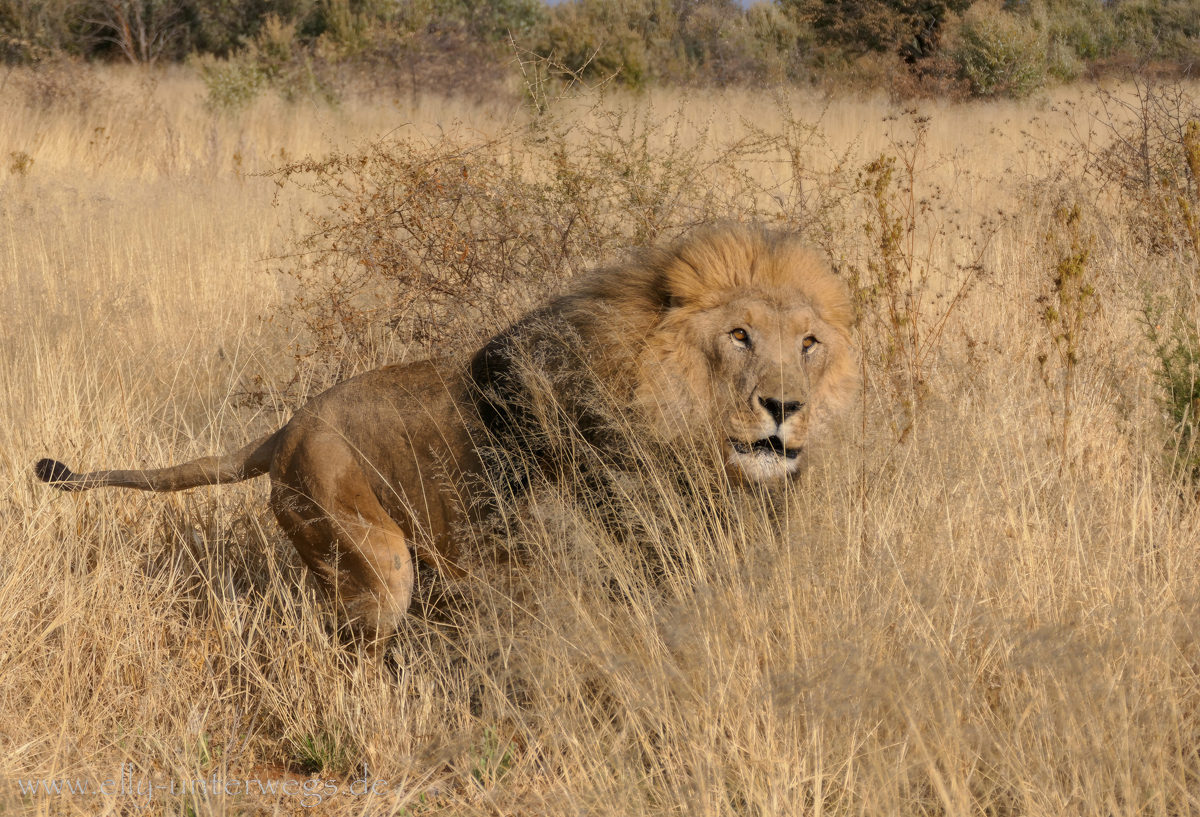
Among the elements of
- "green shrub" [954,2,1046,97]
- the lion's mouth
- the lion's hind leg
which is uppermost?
"green shrub" [954,2,1046,97]

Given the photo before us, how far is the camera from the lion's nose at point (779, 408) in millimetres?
2881

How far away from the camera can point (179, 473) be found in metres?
3.64

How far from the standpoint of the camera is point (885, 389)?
4434 millimetres

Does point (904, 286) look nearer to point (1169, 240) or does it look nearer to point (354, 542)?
point (1169, 240)

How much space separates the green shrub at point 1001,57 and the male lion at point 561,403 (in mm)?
14318

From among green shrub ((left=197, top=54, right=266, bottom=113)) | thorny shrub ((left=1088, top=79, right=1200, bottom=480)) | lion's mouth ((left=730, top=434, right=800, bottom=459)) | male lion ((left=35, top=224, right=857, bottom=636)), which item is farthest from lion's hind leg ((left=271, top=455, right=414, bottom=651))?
green shrub ((left=197, top=54, right=266, bottom=113))

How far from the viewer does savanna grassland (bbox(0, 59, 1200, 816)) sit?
2.43 meters

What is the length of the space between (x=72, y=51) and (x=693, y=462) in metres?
26.4

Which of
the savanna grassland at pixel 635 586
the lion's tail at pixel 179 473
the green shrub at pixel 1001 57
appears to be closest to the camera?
the savanna grassland at pixel 635 586

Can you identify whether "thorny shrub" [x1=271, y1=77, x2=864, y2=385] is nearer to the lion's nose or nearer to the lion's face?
the lion's face

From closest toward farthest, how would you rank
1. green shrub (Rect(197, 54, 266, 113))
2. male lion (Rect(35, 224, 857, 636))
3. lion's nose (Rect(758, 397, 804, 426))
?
lion's nose (Rect(758, 397, 804, 426)) < male lion (Rect(35, 224, 857, 636)) < green shrub (Rect(197, 54, 266, 113))

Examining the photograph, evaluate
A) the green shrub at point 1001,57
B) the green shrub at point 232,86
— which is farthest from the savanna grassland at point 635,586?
the green shrub at point 1001,57

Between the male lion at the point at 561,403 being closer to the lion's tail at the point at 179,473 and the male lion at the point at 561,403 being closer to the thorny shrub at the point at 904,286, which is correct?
the lion's tail at the point at 179,473

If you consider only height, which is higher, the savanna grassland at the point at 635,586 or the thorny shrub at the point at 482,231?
the thorny shrub at the point at 482,231
